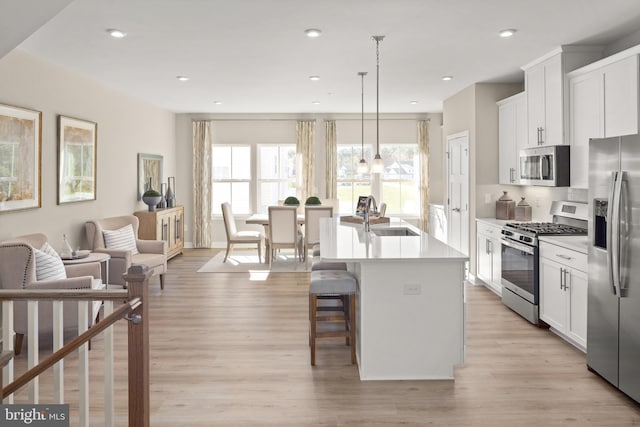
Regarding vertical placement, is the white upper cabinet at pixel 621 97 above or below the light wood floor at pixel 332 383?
above

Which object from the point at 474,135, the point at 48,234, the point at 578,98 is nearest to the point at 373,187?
the point at 474,135

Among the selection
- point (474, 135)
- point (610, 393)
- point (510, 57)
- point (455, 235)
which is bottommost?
point (610, 393)

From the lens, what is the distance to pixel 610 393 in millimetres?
3219

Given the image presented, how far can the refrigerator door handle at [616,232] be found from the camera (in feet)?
10.1

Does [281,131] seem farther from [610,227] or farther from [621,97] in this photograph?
[610,227]

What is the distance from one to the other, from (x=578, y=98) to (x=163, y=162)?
6.88m

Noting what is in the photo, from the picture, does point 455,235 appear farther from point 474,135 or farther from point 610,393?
point 610,393

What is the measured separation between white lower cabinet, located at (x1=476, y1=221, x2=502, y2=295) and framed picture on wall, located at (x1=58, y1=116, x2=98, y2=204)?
15.9 feet

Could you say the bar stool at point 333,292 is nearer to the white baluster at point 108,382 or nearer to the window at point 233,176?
the white baluster at point 108,382

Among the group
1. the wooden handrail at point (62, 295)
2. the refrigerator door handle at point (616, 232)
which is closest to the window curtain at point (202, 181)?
the wooden handrail at point (62, 295)

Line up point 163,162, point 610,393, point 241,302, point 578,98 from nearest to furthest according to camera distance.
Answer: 1. point 610,393
2. point 578,98
3. point 241,302
4. point 163,162

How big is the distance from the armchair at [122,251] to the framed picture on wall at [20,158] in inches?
36.9

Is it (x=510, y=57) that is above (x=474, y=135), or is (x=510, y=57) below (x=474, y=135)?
above

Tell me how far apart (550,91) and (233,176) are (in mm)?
6528
